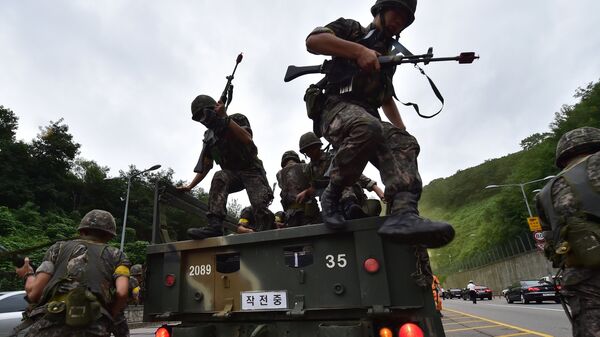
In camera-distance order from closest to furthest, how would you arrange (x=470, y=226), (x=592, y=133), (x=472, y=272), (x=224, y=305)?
(x=224, y=305)
(x=592, y=133)
(x=472, y=272)
(x=470, y=226)

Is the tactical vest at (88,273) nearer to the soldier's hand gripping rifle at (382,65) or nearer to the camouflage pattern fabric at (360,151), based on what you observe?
the camouflage pattern fabric at (360,151)

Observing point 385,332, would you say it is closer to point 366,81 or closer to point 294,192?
point 366,81

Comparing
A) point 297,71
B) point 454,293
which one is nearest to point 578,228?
point 297,71

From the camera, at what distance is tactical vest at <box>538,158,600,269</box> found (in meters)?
2.27

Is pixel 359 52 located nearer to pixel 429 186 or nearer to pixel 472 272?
pixel 472 272

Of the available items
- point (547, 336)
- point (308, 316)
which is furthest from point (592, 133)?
point (547, 336)

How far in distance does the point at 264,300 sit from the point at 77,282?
176 cm

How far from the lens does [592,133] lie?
272 cm

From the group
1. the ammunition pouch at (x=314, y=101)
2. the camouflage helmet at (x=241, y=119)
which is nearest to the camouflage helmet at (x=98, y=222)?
the camouflage helmet at (x=241, y=119)

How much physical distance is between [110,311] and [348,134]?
8.67ft

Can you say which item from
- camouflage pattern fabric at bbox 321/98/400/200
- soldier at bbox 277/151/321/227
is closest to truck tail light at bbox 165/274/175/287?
camouflage pattern fabric at bbox 321/98/400/200

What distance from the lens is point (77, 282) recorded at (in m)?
3.10

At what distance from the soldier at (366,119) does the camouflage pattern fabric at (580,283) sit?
3.58 feet

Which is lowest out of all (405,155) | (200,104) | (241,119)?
(405,155)
